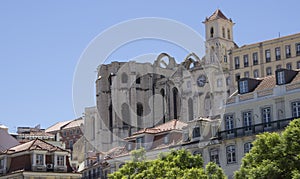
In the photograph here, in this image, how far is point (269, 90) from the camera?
70188mm

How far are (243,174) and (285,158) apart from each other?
333cm

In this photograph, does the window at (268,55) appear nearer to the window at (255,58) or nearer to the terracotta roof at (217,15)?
the window at (255,58)

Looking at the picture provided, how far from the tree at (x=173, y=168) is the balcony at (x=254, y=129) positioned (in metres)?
7.92

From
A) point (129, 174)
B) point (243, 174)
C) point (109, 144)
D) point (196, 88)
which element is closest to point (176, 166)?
point (129, 174)

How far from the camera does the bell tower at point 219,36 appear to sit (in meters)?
131

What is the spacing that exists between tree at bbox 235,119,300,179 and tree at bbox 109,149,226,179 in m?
6.06

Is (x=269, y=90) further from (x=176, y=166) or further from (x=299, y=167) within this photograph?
(x=299, y=167)

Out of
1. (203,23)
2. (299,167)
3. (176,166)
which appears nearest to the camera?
(299,167)

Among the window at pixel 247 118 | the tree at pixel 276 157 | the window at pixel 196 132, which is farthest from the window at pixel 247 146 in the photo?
the tree at pixel 276 157

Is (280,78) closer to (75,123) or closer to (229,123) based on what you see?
(229,123)

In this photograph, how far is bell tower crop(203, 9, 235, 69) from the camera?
431 ft

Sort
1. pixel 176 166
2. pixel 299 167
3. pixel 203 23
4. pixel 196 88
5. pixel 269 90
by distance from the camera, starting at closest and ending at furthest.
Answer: pixel 299 167 → pixel 176 166 → pixel 269 90 → pixel 196 88 → pixel 203 23

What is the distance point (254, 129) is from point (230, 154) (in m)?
3.91

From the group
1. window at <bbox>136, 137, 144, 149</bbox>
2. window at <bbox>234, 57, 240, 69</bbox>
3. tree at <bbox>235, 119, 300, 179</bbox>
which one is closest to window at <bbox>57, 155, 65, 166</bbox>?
window at <bbox>136, 137, 144, 149</bbox>
